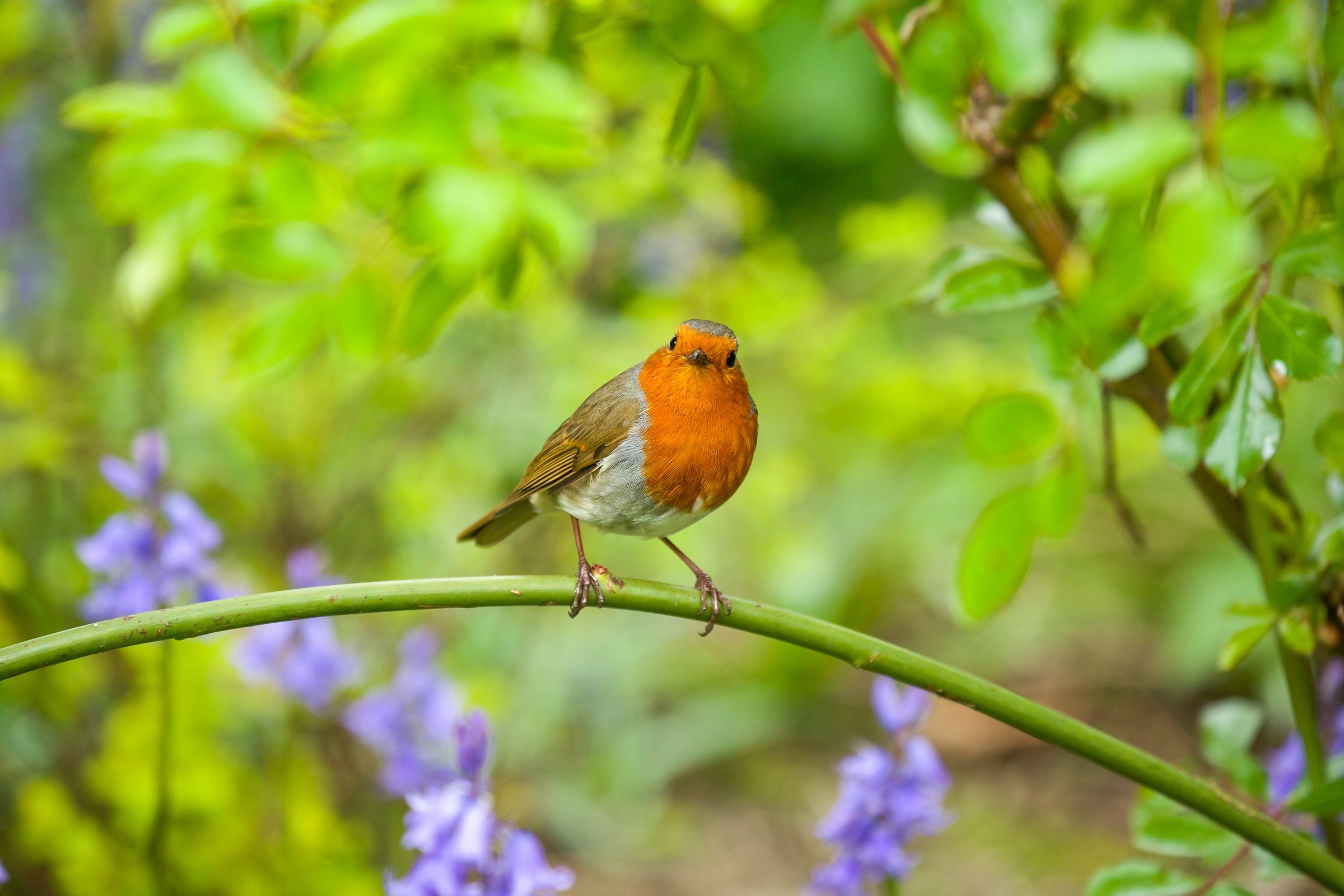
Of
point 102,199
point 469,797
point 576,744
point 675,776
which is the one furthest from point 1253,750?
point 102,199

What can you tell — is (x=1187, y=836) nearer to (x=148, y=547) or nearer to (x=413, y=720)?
(x=413, y=720)

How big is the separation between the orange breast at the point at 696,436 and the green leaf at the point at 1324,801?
700 millimetres

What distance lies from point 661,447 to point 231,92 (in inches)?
28.2

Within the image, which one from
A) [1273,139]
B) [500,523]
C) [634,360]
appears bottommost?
[1273,139]

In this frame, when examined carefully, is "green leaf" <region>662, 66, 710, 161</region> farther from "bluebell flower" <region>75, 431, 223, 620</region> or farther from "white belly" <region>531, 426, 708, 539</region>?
"bluebell flower" <region>75, 431, 223, 620</region>

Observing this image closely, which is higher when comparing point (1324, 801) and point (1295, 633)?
point (1295, 633)

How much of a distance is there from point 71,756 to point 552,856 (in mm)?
1744

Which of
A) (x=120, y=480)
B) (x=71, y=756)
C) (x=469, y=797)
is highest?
(x=120, y=480)

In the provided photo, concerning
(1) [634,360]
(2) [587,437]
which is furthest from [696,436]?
(1) [634,360]

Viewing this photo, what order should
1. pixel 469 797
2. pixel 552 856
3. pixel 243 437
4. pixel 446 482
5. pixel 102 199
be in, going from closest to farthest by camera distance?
1. pixel 469 797
2. pixel 102 199
3. pixel 243 437
4. pixel 446 482
5. pixel 552 856

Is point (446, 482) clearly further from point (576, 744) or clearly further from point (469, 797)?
point (469, 797)

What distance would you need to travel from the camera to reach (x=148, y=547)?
5.98 feet

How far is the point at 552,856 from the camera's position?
3965 mm

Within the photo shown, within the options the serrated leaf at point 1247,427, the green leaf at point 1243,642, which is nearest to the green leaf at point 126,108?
the serrated leaf at point 1247,427
